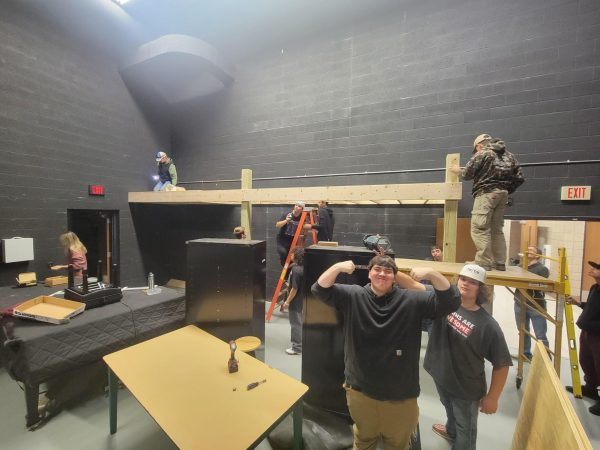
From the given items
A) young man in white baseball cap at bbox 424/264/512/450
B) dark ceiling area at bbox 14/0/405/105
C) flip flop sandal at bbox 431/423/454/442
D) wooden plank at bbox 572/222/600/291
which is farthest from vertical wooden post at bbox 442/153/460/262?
wooden plank at bbox 572/222/600/291

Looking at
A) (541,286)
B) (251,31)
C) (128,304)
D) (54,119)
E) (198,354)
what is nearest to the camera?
(198,354)

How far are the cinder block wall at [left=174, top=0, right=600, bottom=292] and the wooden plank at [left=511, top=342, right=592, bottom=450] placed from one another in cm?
341

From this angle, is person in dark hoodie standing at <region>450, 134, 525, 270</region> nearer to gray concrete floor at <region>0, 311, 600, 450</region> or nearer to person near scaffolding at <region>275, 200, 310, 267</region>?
gray concrete floor at <region>0, 311, 600, 450</region>

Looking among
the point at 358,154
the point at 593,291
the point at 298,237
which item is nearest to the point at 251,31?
the point at 358,154

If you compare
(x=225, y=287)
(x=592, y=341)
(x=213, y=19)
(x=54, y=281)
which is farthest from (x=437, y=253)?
(x=213, y=19)

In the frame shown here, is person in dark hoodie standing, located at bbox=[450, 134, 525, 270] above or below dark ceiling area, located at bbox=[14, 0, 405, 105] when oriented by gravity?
below

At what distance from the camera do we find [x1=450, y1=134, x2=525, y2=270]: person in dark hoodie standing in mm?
2809

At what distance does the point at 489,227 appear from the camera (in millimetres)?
2891

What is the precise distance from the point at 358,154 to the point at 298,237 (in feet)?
7.53

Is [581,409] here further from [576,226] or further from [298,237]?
[576,226]

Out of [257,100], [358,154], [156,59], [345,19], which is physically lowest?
[358,154]

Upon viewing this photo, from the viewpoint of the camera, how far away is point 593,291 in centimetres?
292

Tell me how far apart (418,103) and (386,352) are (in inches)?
187

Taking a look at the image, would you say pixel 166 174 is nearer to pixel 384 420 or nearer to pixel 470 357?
pixel 384 420
